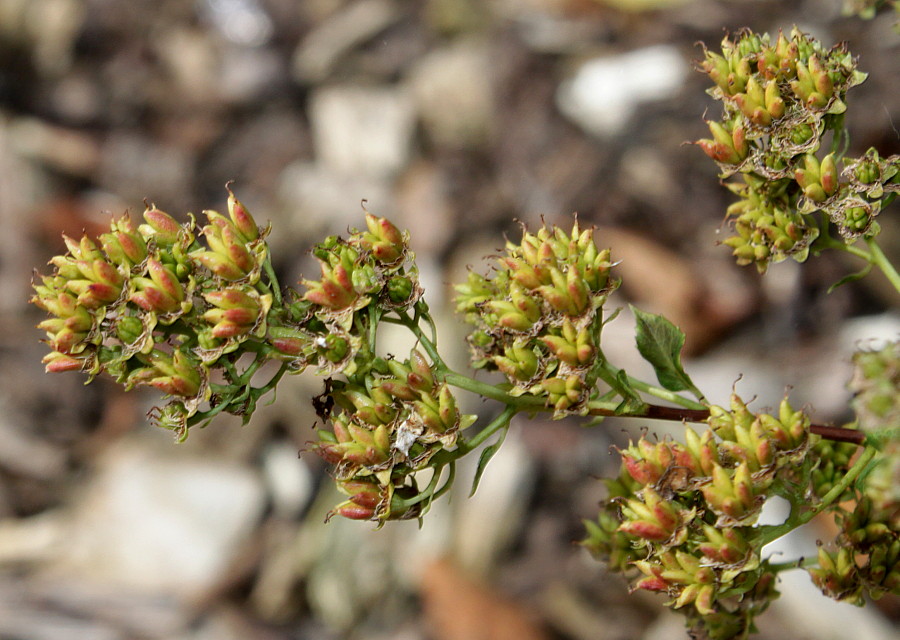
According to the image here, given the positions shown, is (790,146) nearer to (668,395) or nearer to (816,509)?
(668,395)

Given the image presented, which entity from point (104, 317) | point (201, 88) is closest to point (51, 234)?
point (201, 88)

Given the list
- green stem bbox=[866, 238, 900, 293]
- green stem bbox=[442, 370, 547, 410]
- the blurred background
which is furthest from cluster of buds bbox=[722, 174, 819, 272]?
the blurred background

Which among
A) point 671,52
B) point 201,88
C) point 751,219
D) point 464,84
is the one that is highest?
point 201,88

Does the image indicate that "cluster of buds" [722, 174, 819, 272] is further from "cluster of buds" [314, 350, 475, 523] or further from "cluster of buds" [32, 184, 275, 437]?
"cluster of buds" [32, 184, 275, 437]

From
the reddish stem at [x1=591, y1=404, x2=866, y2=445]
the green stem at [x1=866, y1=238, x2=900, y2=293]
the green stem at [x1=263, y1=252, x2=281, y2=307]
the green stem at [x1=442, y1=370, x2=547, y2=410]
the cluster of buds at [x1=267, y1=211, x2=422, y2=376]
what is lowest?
the reddish stem at [x1=591, y1=404, x2=866, y2=445]

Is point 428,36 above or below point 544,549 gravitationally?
above

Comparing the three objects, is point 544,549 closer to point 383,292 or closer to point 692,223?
point 692,223
